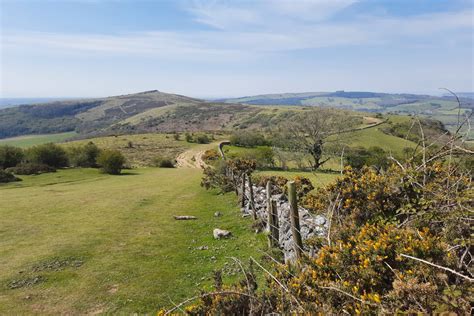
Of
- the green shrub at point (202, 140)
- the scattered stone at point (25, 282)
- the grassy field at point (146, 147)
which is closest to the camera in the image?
the scattered stone at point (25, 282)

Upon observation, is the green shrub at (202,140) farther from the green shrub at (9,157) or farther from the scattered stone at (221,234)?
the scattered stone at (221,234)

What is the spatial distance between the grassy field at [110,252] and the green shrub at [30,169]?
20502 millimetres

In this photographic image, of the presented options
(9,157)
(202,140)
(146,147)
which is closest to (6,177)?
(9,157)

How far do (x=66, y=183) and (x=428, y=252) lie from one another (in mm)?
39191

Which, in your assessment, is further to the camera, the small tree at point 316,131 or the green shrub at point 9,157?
the small tree at point 316,131

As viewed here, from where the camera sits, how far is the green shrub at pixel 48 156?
1783 inches

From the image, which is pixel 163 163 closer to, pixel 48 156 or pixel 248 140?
pixel 48 156

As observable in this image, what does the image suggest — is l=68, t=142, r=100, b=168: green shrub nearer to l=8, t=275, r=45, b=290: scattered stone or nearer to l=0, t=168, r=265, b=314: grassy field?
l=0, t=168, r=265, b=314: grassy field

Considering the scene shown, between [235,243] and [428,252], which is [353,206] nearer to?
[428,252]

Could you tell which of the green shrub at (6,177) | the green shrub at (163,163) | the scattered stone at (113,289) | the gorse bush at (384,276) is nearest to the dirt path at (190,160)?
the green shrub at (163,163)

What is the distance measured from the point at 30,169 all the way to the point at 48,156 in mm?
4856

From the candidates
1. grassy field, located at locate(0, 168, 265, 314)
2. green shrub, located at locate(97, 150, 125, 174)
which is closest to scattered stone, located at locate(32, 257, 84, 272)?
grassy field, located at locate(0, 168, 265, 314)

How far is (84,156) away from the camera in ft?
166

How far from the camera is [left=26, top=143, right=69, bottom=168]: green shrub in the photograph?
45.3 metres
